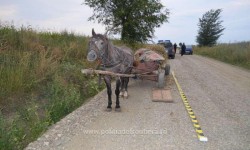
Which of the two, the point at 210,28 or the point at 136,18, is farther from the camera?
the point at 210,28

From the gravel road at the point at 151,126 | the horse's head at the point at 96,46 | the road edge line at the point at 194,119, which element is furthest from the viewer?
the horse's head at the point at 96,46

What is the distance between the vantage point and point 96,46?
6.98 metres

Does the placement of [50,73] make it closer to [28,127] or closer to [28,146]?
[28,127]

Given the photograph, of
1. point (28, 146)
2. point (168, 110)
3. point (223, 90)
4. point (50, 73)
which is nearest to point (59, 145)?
point (28, 146)

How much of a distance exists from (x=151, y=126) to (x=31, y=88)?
13.2 feet

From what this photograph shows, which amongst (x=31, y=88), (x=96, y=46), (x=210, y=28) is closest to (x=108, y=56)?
(x=96, y=46)

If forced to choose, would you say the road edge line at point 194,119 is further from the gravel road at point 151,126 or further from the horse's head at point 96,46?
the horse's head at point 96,46

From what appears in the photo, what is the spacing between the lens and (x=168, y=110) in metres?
8.27

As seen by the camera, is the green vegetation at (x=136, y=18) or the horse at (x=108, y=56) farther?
the green vegetation at (x=136, y=18)

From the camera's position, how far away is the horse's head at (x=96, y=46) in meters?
6.88

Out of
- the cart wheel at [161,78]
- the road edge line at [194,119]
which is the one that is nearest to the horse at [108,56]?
the road edge line at [194,119]

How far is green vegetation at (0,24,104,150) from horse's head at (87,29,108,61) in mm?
1756

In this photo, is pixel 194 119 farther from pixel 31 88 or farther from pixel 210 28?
pixel 210 28

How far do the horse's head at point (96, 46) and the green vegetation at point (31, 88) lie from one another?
1.76 m
